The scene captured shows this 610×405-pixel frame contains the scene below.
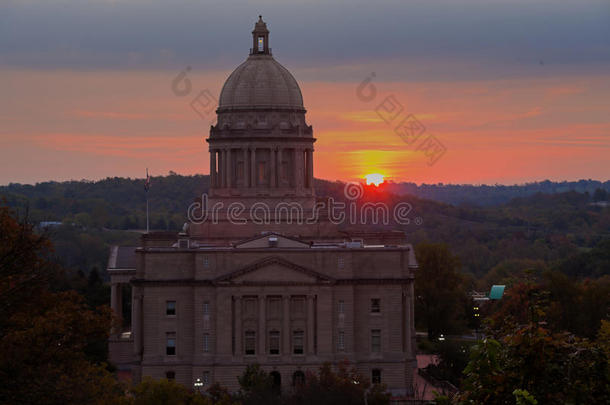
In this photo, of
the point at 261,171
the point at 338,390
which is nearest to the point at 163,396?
the point at 338,390

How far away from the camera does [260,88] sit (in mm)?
102500

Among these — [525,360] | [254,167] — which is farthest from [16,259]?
[254,167]

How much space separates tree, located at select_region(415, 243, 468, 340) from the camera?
391 ft

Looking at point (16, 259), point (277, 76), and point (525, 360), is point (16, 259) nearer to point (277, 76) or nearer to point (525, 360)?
point (525, 360)

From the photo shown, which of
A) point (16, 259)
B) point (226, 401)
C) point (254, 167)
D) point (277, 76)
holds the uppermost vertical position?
point (277, 76)

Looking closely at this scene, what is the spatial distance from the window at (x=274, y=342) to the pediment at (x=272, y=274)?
127 inches

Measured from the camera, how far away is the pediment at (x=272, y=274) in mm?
88812

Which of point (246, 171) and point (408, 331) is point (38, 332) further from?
point (246, 171)

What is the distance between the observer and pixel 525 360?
34.0 metres

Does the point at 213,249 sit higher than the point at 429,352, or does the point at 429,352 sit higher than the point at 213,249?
the point at 213,249

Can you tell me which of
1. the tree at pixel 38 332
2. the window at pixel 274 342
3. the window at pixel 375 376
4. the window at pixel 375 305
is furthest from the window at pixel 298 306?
the tree at pixel 38 332

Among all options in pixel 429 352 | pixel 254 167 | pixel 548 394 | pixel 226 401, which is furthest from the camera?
pixel 429 352

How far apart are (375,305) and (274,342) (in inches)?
280

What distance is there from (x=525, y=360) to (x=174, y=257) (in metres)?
58.2
